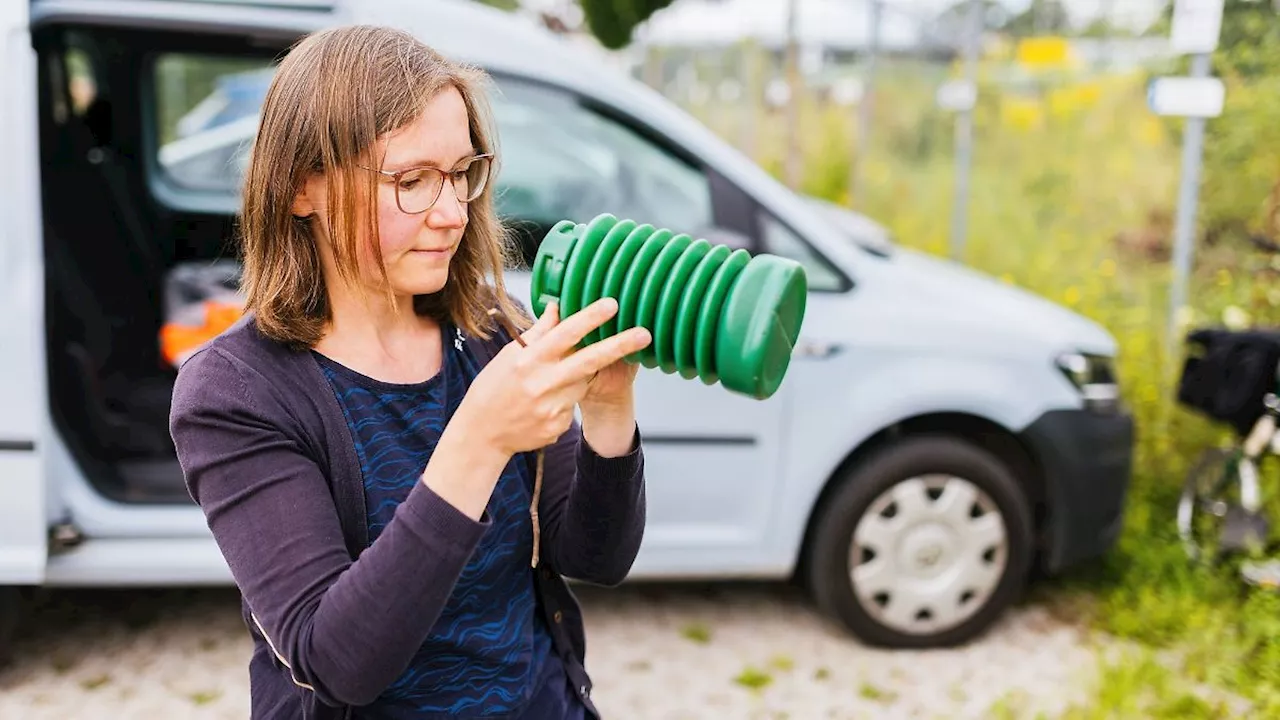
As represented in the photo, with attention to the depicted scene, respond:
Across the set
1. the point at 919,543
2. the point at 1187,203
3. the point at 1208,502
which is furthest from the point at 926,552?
the point at 1187,203

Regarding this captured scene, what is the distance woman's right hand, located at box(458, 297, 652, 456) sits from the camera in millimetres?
1070

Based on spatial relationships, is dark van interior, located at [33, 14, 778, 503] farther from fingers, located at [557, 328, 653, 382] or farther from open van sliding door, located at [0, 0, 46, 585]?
fingers, located at [557, 328, 653, 382]

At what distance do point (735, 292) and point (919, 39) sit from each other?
33.8ft

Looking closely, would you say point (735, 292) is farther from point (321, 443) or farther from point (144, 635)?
point (144, 635)

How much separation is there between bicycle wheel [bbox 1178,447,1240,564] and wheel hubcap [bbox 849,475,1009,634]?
33.5 inches

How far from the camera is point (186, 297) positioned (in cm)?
448

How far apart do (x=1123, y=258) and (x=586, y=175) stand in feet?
19.5

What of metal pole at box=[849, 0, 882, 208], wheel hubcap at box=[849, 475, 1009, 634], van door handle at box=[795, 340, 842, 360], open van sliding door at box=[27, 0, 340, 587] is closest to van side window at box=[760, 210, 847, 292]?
van door handle at box=[795, 340, 842, 360]

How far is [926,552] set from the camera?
A: 3.68 meters

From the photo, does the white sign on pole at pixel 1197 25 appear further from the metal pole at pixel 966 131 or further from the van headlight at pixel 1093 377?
the metal pole at pixel 966 131

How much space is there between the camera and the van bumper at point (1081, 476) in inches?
143

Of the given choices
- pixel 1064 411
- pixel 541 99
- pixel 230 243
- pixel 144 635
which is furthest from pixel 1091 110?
pixel 230 243

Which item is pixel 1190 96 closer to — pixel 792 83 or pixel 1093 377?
pixel 1093 377

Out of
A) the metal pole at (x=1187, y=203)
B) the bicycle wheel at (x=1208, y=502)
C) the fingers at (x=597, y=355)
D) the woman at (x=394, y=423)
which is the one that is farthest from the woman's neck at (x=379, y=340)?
the metal pole at (x=1187, y=203)
